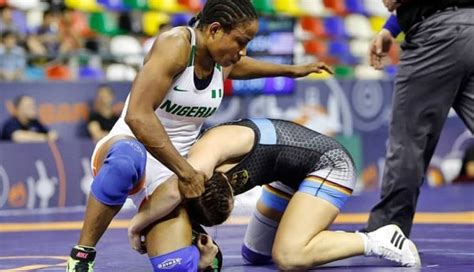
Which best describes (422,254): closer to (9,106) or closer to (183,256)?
(183,256)

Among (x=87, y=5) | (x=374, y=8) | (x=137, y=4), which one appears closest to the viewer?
(x=87, y=5)

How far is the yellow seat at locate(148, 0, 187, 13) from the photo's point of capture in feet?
41.9

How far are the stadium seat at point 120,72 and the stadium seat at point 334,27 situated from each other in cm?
455

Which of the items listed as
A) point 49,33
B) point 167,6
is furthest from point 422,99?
point 167,6

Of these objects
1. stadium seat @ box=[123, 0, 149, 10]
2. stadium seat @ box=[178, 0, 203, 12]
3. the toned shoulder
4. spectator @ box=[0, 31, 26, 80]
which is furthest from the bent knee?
stadium seat @ box=[178, 0, 203, 12]

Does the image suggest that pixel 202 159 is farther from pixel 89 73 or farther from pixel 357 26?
pixel 357 26

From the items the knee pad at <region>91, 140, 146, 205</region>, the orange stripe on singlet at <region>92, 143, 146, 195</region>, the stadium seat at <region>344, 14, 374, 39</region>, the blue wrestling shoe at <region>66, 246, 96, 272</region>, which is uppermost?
the knee pad at <region>91, 140, 146, 205</region>

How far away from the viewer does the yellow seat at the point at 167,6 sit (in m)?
12.8

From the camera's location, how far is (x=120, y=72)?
1111 centimetres

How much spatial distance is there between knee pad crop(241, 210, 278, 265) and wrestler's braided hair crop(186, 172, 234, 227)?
75 centimetres

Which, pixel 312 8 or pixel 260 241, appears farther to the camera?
pixel 312 8

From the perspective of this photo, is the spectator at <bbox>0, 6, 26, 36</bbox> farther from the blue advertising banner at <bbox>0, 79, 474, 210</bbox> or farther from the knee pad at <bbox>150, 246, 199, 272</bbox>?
the knee pad at <bbox>150, 246, 199, 272</bbox>

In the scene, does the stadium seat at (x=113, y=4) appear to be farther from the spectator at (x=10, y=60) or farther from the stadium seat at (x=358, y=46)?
the stadium seat at (x=358, y=46)

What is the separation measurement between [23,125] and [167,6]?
4.22 m
